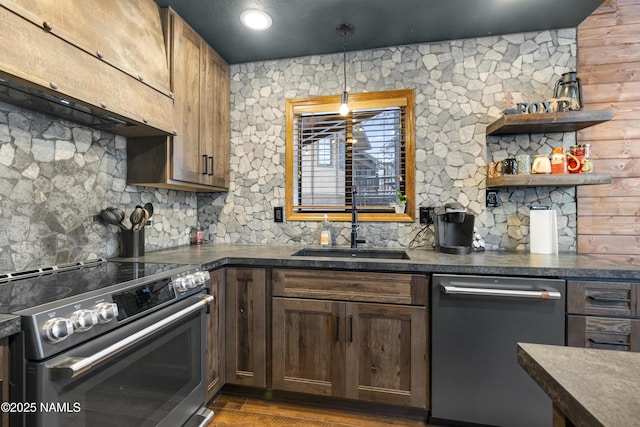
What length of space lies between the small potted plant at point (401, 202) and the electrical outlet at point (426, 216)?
14 centimetres

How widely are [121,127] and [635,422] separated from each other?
224 centimetres

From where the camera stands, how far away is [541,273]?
1.60 m

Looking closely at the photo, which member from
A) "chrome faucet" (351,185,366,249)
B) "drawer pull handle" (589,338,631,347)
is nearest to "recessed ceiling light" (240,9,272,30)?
"chrome faucet" (351,185,366,249)

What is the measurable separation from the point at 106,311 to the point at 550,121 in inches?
99.6

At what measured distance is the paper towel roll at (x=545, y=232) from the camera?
6.84 feet

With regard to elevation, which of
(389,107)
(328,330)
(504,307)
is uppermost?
(389,107)

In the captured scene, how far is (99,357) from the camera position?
0.98m

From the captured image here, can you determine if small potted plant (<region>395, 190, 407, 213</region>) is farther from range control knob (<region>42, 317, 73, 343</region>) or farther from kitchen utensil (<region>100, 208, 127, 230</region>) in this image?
range control knob (<region>42, 317, 73, 343</region>)

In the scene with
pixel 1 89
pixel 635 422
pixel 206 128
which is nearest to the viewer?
→ pixel 635 422

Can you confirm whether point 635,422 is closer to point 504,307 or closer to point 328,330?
point 504,307

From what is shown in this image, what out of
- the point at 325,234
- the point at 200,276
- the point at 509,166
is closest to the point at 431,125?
the point at 509,166

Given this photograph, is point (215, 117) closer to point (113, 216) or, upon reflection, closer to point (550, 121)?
point (113, 216)

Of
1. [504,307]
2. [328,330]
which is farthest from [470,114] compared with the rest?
[328,330]

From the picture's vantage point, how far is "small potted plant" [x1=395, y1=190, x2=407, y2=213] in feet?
7.93
